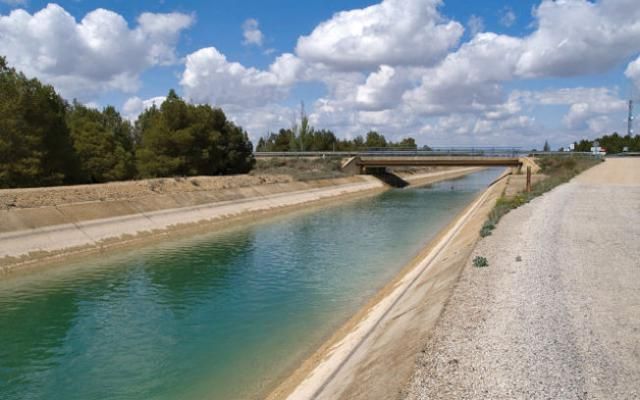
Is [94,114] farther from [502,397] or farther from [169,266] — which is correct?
[502,397]

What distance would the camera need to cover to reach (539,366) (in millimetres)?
8227

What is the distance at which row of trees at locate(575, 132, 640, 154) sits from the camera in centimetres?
12528

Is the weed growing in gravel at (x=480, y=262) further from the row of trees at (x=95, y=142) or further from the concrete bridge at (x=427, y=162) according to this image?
the concrete bridge at (x=427, y=162)

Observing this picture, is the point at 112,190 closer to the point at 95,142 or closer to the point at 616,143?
the point at 95,142

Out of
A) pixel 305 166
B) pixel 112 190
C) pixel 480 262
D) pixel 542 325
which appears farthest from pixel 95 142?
pixel 305 166

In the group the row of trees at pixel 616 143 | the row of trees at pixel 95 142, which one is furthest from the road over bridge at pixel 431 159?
the row of trees at pixel 616 143

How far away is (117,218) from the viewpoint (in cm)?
3581

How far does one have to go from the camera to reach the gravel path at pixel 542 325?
303 inches

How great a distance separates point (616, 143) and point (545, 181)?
98.9 m

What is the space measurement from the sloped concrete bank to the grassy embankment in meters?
22.7

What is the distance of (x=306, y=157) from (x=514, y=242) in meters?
82.4

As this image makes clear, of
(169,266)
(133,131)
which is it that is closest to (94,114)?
(133,131)

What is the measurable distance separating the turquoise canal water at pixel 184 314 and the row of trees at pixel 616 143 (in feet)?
384

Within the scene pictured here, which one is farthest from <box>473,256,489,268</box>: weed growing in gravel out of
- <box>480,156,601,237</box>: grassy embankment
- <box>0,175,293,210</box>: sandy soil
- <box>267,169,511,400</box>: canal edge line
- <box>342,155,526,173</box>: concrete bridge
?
<box>342,155,526,173</box>: concrete bridge
